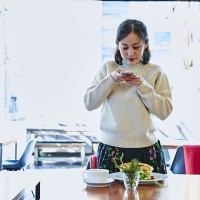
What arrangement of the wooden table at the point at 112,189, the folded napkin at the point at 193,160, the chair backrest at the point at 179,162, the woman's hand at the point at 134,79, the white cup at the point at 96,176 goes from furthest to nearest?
the chair backrest at the point at 179,162 → the folded napkin at the point at 193,160 → the woman's hand at the point at 134,79 → the white cup at the point at 96,176 → the wooden table at the point at 112,189

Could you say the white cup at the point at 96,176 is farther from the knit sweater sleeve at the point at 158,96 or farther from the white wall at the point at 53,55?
the white wall at the point at 53,55

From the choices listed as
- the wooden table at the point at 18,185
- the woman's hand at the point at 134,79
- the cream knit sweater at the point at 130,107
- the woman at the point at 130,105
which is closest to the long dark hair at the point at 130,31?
the woman at the point at 130,105

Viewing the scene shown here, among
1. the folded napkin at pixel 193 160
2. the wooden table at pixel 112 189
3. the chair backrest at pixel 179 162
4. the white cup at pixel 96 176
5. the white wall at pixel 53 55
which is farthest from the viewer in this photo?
the white wall at pixel 53 55

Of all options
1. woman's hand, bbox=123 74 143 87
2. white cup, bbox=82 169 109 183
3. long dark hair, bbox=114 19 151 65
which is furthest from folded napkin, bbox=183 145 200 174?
white cup, bbox=82 169 109 183

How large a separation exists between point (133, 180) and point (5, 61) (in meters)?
5.05

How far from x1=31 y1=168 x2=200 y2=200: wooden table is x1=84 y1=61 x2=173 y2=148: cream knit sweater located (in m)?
0.22

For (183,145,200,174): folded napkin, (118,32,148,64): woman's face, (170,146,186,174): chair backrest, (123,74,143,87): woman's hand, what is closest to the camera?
(123,74,143,87): woman's hand

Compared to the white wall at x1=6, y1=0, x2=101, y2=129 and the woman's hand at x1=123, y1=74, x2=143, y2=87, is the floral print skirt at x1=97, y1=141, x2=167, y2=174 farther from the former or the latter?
the white wall at x1=6, y1=0, x2=101, y2=129

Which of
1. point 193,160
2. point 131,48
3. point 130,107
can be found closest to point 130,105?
point 130,107

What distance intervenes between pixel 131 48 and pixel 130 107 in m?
0.27

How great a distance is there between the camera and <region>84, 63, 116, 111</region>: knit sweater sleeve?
1628 mm

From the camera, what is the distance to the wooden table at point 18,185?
1244 mm

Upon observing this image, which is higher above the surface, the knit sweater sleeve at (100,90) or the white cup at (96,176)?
the knit sweater sleeve at (100,90)

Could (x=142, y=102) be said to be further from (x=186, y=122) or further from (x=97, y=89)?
(x=186, y=122)
